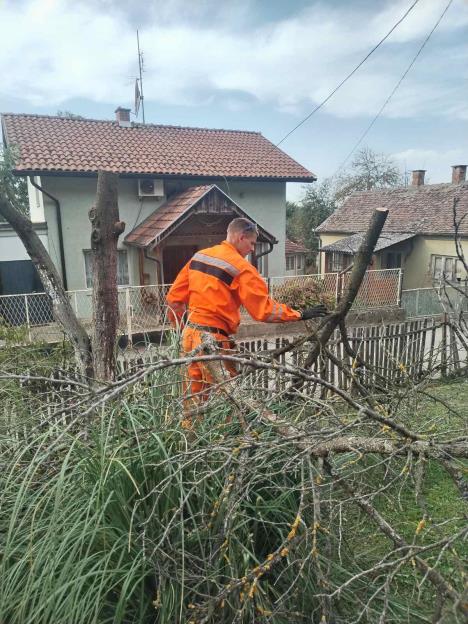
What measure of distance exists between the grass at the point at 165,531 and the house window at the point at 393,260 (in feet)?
65.1

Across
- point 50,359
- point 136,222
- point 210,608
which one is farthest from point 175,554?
point 136,222

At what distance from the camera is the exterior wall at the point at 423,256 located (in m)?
18.6

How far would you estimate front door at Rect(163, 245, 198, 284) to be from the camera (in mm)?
14781

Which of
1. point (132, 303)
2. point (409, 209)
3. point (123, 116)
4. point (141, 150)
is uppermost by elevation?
point (123, 116)

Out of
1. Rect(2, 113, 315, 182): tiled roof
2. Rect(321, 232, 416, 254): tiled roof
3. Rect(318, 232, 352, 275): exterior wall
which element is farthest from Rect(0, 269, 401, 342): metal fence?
Rect(318, 232, 352, 275): exterior wall

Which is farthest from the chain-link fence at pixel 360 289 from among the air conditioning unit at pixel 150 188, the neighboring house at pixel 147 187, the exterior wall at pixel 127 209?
the air conditioning unit at pixel 150 188

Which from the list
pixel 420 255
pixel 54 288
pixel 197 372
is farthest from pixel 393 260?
pixel 197 372

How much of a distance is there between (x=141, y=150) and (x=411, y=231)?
1190 centimetres

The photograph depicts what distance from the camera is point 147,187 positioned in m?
14.2

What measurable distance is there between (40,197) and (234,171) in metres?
6.13

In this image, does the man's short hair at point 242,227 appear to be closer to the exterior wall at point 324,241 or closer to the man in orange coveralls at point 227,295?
the man in orange coveralls at point 227,295

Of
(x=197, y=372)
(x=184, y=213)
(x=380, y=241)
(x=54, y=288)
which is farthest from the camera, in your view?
(x=380, y=241)

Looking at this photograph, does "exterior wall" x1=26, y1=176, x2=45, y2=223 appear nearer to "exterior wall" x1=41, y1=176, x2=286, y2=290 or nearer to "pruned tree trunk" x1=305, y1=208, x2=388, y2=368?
"exterior wall" x1=41, y1=176, x2=286, y2=290

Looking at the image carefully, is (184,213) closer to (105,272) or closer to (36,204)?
(36,204)
